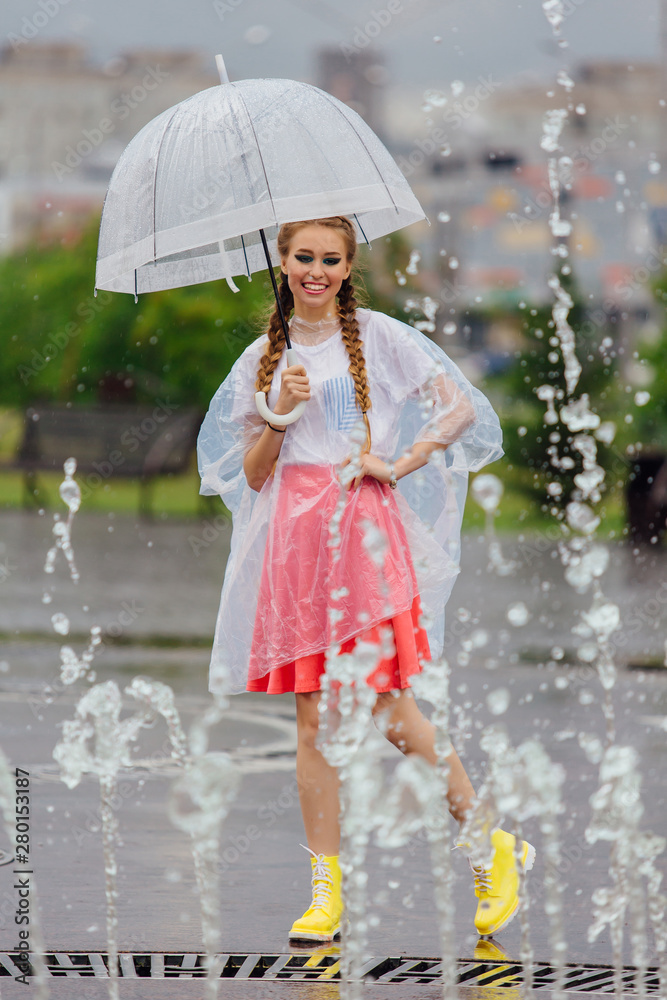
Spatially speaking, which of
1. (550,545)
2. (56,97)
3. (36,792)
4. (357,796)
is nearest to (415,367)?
(357,796)

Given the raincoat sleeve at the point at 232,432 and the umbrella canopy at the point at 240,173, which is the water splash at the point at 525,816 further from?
the umbrella canopy at the point at 240,173

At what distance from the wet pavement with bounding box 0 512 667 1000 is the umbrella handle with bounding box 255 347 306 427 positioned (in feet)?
4.22

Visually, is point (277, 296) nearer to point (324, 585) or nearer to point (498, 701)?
point (324, 585)

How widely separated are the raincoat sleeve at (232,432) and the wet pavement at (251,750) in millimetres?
1124

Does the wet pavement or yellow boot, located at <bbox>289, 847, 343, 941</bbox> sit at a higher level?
yellow boot, located at <bbox>289, 847, 343, 941</bbox>

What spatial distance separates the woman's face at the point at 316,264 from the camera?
3826mm

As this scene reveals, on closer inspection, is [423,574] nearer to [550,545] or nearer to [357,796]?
[357,796]

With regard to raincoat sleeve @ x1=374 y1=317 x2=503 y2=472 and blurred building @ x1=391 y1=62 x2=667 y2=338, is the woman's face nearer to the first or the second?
raincoat sleeve @ x1=374 y1=317 x2=503 y2=472

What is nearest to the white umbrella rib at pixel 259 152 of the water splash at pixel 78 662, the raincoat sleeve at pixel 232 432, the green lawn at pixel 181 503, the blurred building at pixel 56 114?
the raincoat sleeve at pixel 232 432

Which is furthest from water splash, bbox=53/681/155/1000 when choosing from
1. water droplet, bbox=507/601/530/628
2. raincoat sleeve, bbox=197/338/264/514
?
water droplet, bbox=507/601/530/628

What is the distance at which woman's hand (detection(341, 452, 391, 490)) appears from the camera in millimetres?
3752

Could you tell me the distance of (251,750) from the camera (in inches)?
236

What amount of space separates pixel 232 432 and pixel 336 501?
0.39 metres

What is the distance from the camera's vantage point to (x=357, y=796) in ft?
11.7
